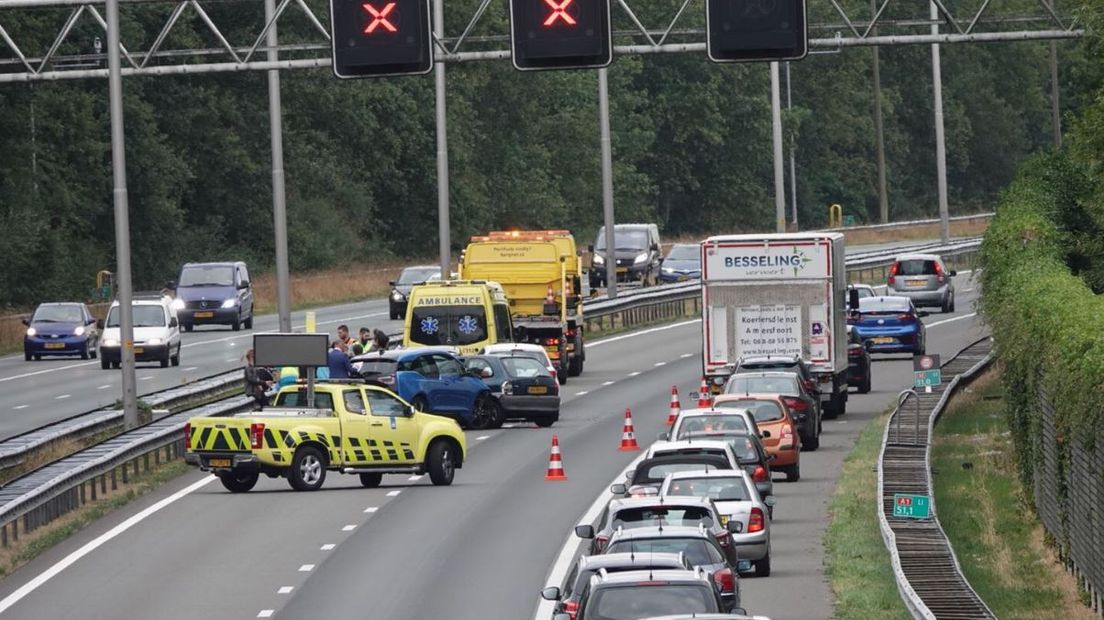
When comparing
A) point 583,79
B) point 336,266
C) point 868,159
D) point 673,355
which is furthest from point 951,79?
point 673,355

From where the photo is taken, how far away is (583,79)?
11875cm

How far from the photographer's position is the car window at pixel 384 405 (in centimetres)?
3275

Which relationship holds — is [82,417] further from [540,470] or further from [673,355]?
[673,355]

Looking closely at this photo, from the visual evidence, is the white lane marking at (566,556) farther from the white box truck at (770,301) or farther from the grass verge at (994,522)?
the white box truck at (770,301)

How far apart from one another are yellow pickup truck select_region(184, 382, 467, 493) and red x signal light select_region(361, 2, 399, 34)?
610 centimetres

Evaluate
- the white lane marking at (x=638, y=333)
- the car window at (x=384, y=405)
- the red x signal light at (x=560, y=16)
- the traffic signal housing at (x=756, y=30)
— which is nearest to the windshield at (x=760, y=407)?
the car window at (x=384, y=405)

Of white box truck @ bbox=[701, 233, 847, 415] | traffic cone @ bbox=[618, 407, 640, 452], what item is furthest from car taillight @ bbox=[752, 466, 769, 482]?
white box truck @ bbox=[701, 233, 847, 415]

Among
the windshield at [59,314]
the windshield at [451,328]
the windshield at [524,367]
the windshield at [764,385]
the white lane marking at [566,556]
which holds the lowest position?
the white lane marking at [566,556]

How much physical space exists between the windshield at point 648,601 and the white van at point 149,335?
1554 inches

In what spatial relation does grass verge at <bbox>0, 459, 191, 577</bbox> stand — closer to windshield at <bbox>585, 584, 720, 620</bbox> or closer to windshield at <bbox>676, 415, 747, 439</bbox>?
windshield at <bbox>676, 415, 747, 439</bbox>

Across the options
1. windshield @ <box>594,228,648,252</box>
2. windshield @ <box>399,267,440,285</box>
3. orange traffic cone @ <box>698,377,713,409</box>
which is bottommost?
orange traffic cone @ <box>698,377,713,409</box>

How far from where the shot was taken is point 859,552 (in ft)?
86.2

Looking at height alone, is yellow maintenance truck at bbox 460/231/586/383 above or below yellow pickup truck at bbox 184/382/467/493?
above

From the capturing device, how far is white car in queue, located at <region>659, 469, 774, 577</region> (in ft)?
79.0
